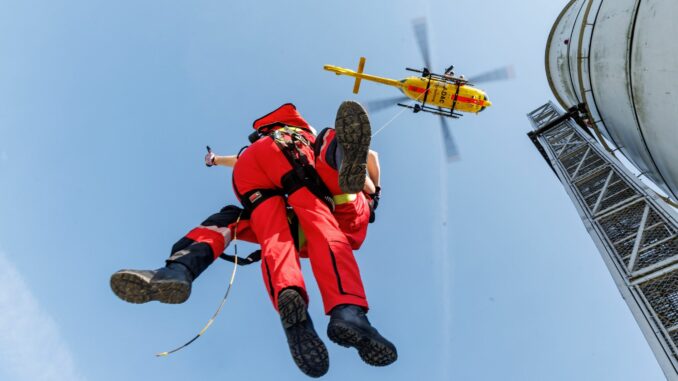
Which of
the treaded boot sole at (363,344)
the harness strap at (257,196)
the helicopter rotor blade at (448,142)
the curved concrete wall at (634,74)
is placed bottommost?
the treaded boot sole at (363,344)

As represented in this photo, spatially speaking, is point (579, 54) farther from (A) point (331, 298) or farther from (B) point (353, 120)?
(A) point (331, 298)

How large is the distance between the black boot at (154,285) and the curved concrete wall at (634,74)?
5265 millimetres

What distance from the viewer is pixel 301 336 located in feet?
9.84

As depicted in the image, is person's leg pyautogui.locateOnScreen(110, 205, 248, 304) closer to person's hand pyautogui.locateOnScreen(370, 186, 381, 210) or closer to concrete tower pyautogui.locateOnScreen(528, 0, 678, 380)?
person's hand pyautogui.locateOnScreen(370, 186, 381, 210)

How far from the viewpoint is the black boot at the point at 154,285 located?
330 cm

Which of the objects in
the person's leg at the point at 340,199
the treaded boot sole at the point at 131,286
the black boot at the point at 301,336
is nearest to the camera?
the black boot at the point at 301,336

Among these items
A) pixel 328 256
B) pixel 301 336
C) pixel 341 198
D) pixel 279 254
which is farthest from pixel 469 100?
pixel 301 336

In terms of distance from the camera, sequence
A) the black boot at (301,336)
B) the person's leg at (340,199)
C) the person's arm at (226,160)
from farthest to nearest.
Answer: the person's arm at (226,160), the person's leg at (340,199), the black boot at (301,336)

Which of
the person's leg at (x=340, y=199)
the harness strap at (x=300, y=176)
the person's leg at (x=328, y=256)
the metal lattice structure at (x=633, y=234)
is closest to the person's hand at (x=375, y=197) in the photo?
the person's leg at (x=340, y=199)

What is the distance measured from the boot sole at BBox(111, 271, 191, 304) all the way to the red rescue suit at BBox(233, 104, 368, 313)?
0.75m

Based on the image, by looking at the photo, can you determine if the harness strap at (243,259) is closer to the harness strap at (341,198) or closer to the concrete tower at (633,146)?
the harness strap at (341,198)

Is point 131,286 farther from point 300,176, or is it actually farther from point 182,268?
point 300,176

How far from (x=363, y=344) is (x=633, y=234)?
6044mm

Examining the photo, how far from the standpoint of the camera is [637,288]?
5.86 metres
